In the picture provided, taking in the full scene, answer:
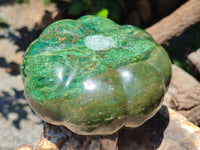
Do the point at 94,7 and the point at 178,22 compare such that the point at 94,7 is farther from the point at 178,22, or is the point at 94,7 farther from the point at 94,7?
the point at 178,22

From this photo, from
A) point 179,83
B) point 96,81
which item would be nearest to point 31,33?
point 179,83

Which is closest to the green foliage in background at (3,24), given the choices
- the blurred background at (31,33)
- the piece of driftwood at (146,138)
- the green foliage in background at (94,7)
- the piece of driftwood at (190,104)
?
the blurred background at (31,33)

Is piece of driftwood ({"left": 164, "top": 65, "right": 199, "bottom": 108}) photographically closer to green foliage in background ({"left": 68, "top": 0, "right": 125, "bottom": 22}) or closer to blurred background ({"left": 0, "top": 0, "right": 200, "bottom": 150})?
blurred background ({"left": 0, "top": 0, "right": 200, "bottom": 150})

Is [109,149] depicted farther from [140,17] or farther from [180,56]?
[140,17]

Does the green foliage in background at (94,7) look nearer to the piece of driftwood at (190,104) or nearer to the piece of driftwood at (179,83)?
the piece of driftwood at (179,83)

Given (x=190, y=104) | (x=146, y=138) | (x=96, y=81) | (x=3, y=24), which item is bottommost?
(x=3, y=24)

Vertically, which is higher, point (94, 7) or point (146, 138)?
point (146, 138)
